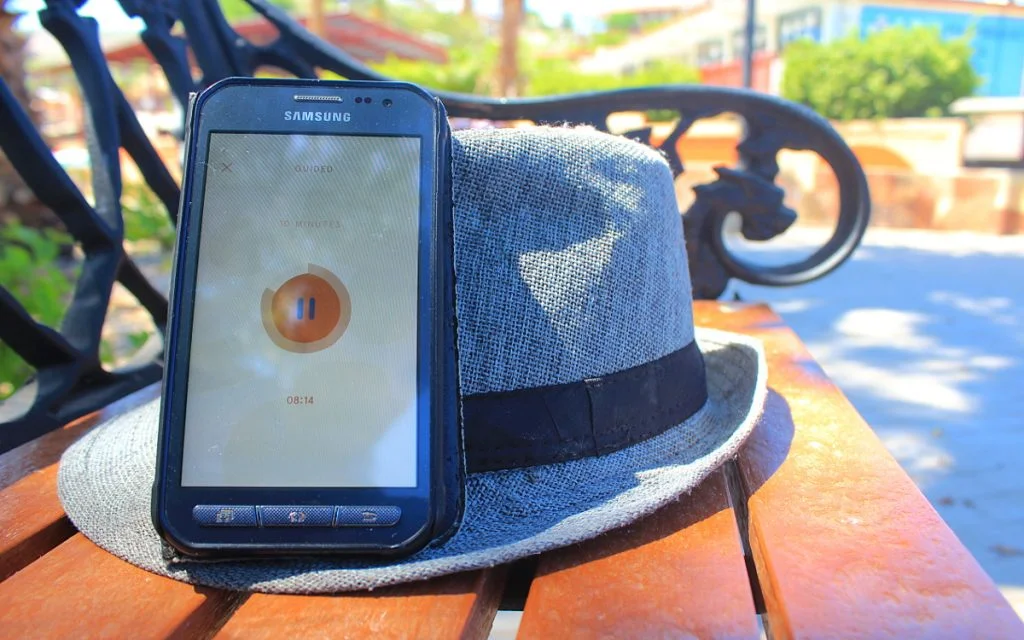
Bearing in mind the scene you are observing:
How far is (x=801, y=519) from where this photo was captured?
788 mm

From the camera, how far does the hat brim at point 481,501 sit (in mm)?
680

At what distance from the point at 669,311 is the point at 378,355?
0.38 m

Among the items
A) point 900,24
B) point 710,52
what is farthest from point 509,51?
point 710,52

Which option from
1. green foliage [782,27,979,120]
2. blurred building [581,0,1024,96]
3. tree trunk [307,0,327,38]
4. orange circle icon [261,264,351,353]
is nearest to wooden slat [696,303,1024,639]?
orange circle icon [261,264,351,353]

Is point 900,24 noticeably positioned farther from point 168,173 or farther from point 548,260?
point 548,260

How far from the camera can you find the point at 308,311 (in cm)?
75

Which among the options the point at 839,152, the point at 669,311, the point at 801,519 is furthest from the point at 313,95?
the point at 839,152

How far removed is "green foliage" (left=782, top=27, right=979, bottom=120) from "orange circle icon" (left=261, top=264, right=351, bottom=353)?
1129cm

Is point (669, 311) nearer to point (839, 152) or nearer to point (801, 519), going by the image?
point (801, 519)

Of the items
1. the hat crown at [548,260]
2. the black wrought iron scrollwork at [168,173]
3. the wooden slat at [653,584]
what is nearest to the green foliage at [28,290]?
the black wrought iron scrollwork at [168,173]

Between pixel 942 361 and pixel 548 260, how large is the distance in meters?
3.27

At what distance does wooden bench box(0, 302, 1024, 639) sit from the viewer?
62 cm

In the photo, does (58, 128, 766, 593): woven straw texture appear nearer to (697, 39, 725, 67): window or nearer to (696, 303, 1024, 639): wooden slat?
(696, 303, 1024, 639): wooden slat

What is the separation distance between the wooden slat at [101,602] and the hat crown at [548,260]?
313 millimetres
